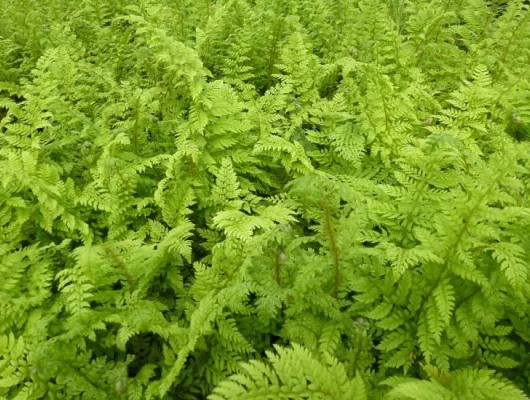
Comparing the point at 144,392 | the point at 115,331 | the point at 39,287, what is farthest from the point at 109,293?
the point at 144,392

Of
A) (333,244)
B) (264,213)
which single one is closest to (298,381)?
(333,244)

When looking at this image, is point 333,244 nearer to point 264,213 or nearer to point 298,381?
point 264,213

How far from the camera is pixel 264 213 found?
299 cm

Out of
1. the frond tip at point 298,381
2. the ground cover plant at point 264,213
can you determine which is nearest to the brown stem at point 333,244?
the ground cover plant at point 264,213

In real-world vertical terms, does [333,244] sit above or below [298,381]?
above

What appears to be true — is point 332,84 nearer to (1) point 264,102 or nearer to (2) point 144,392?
(1) point 264,102

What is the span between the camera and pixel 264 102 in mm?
3893

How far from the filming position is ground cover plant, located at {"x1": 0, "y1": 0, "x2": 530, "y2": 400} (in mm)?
2471

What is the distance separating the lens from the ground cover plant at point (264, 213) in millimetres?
2471

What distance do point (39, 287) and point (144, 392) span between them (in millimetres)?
1009

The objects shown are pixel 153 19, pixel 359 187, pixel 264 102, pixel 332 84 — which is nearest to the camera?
pixel 359 187

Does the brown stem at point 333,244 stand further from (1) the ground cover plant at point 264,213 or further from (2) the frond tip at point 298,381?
(2) the frond tip at point 298,381

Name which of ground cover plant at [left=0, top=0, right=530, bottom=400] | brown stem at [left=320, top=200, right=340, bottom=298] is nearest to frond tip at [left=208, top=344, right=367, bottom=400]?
ground cover plant at [left=0, top=0, right=530, bottom=400]

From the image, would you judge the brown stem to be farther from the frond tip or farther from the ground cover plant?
the frond tip
